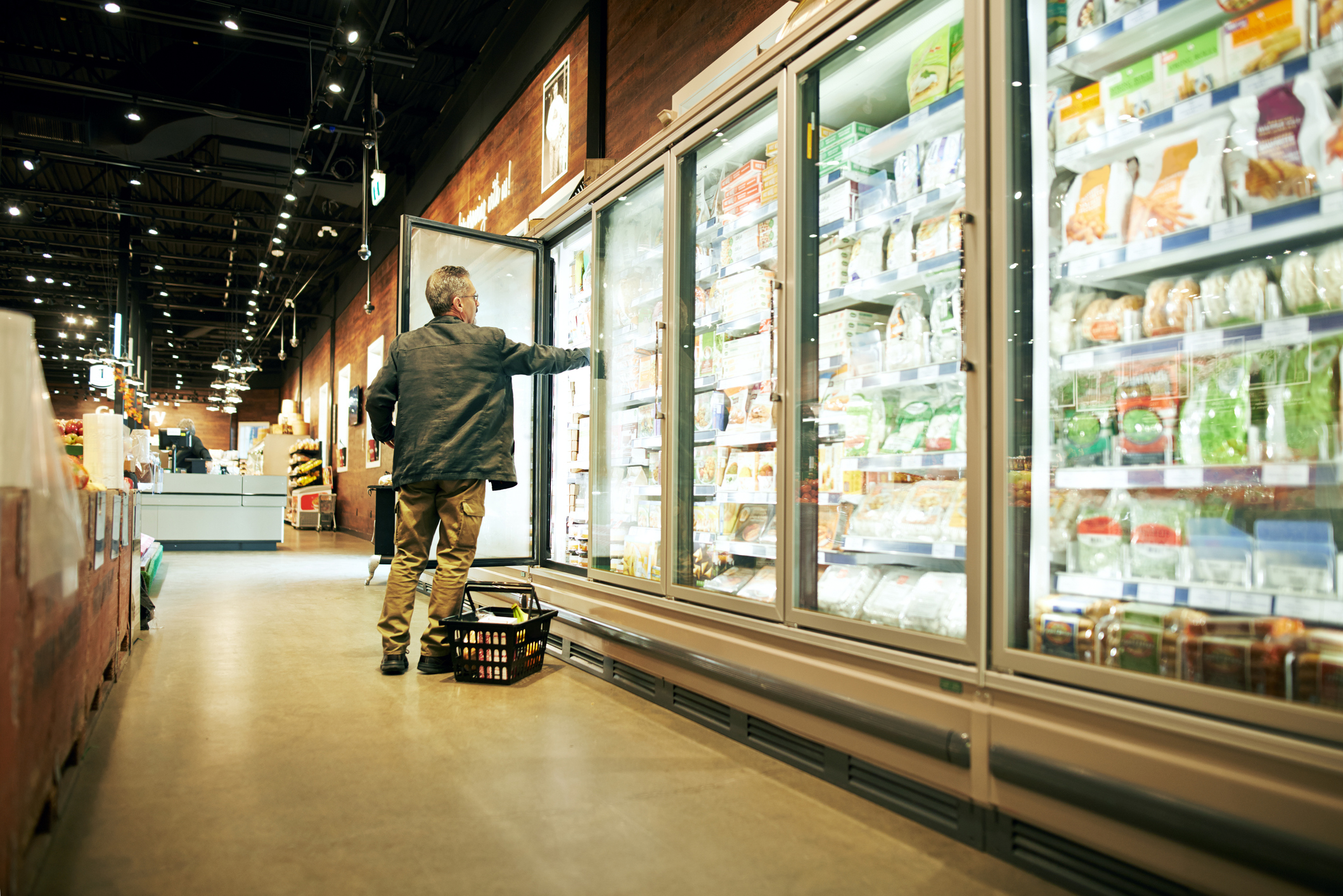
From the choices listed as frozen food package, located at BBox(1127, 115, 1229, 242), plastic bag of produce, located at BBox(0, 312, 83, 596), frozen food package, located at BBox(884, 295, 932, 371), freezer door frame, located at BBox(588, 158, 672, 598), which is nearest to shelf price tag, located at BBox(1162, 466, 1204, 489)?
frozen food package, located at BBox(1127, 115, 1229, 242)

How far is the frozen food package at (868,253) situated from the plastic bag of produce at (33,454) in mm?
2308

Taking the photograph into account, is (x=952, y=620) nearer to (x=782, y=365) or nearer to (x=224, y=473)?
(x=782, y=365)

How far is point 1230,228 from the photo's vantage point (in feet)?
5.88

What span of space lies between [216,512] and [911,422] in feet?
36.4

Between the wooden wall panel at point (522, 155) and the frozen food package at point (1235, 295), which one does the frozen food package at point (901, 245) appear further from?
the wooden wall panel at point (522, 155)

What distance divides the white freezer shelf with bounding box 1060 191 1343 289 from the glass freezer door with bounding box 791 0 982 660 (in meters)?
0.40

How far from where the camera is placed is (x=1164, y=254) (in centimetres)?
190

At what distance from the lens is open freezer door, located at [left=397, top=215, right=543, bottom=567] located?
4.92 meters

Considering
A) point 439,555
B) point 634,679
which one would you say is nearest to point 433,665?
point 439,555

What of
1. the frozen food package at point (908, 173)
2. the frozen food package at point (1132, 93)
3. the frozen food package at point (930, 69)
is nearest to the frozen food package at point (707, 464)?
the frozen food package at point (908, 173)

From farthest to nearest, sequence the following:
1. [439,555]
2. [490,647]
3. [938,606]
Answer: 1. [439,555]
2. [490,647]
3. [938,606]

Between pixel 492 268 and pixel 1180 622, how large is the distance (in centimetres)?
420

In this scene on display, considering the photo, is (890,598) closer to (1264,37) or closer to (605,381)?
(1264,37)

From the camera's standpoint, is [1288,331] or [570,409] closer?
[1288,331]
